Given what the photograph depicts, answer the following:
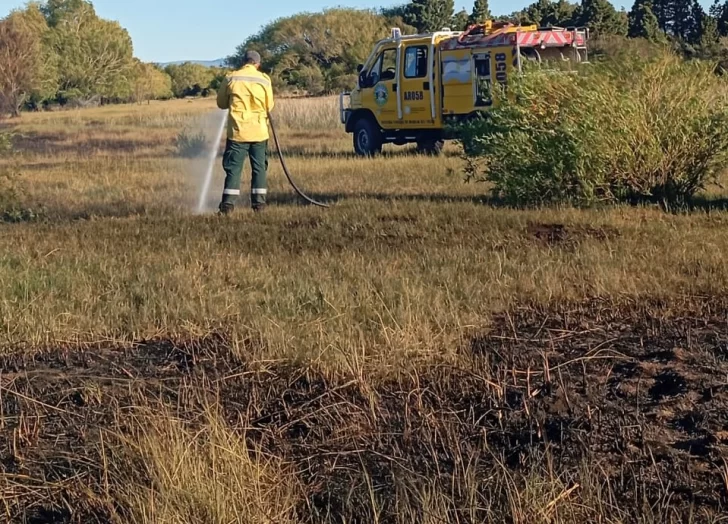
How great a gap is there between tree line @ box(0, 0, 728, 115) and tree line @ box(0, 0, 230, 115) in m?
0.07

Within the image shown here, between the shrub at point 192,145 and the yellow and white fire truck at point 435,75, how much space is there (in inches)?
119

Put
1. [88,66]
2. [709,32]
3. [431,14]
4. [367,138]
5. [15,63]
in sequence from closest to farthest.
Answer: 1. [367,138]
2. [709,32]
3. [15,63]
4. [431,14]
5. [88,66]

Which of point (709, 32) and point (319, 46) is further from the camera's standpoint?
point (319, 46)

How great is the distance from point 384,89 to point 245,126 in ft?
29.7

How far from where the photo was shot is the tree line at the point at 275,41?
163ft

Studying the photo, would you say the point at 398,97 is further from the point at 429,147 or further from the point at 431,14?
the point at 431,14

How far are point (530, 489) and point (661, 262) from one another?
13.4ft

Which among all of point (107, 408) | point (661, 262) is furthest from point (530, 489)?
point (661, 262)

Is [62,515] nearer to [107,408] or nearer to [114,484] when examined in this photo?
[114,484]

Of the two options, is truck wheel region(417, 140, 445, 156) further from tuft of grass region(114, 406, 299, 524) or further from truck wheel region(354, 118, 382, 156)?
tuft of grass region(114, 406, 299, 524)

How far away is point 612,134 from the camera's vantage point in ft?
34.3

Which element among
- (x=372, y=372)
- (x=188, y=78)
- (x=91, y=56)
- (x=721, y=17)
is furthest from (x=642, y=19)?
(x=372, y=372)

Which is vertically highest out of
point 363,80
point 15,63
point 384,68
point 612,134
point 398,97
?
point 15,63

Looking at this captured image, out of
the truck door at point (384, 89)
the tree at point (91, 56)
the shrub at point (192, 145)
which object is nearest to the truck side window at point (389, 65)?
the truck door at point (384, 89)
